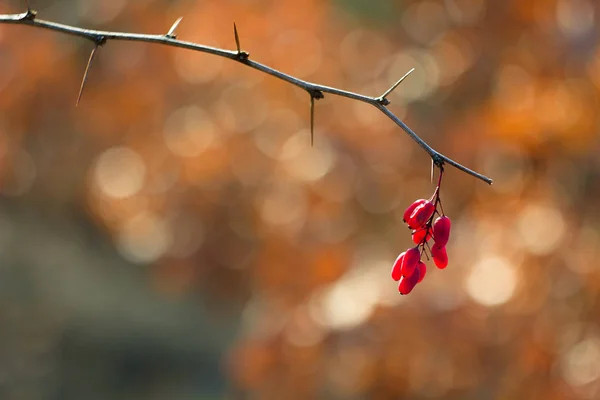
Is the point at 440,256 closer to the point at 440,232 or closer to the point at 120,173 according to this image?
the point at 440,232

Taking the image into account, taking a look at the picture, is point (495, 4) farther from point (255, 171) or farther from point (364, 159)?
point (255, 171)

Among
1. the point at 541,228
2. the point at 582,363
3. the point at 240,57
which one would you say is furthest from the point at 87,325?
the point at 240,57

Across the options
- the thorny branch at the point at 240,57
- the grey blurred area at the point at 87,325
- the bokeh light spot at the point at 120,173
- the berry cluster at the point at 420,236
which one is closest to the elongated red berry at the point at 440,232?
the berry cluster at the point at 420,236

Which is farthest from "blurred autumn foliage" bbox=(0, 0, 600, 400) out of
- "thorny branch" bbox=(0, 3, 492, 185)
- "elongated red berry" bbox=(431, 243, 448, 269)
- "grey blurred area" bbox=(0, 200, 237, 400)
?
"thorny branch" bbox=(0, 3, 492, 185)

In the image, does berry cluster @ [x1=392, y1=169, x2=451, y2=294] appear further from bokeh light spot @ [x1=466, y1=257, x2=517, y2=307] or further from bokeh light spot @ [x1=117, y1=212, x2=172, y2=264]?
bokeh light spot @ [x1=117, y1=212, x2=172, y2=264]

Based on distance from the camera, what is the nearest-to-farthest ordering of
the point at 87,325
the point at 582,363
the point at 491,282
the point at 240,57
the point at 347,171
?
the point at 240,57
the point at 582,363
the point at 491,282
the point at 347,171
the point at 87,325

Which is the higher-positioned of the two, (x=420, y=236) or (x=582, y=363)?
(x=582, y=363)

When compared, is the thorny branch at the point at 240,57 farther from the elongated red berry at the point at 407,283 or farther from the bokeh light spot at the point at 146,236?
the bokeh light spot at the point at 146,236
